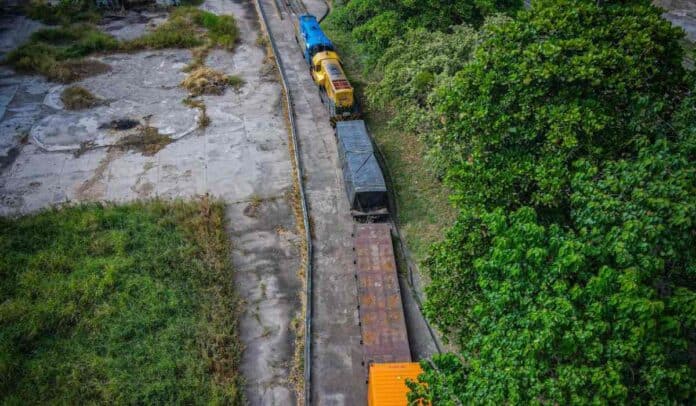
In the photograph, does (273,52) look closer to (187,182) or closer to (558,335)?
(187,182)

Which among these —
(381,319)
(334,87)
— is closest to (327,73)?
(334,87)

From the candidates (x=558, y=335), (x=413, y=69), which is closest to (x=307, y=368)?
(x=558, y=335)

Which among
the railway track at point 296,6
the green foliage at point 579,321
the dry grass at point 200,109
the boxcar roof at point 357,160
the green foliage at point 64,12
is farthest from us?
the railway track at point 296,6

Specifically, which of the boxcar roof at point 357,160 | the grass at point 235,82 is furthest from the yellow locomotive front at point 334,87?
the grass at point 235,82

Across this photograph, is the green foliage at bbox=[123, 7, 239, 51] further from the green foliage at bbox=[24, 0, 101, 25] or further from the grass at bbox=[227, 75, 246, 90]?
the green foliage at bbox=[24, 0, 101, 25]

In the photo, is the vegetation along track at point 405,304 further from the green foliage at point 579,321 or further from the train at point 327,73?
the green foliage at point 579,321

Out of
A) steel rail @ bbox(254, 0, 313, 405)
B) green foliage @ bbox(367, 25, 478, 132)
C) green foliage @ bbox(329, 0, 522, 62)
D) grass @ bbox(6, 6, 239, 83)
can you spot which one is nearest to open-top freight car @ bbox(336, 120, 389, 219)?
steel rail @ bbox(254, 0, 313, 405)
